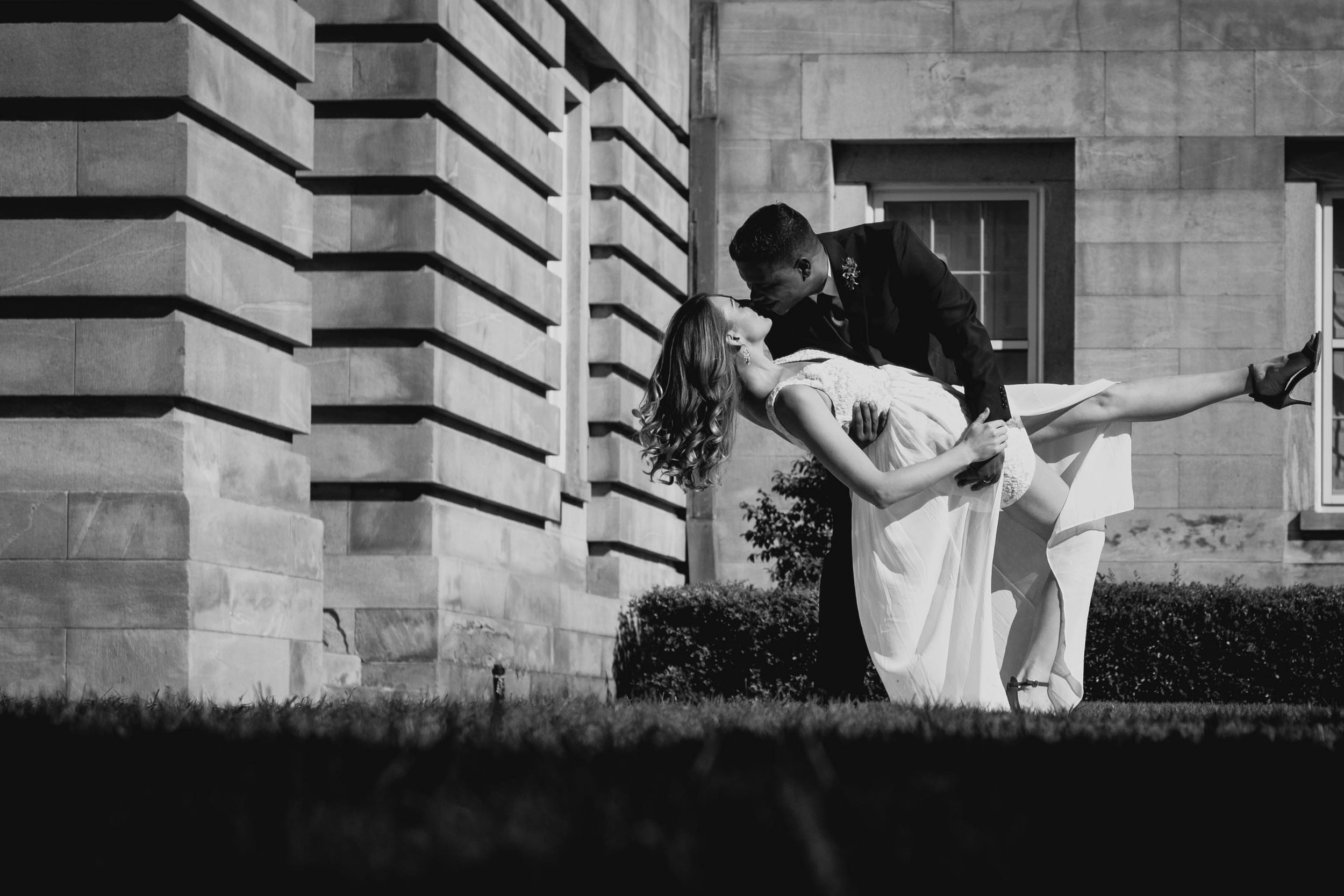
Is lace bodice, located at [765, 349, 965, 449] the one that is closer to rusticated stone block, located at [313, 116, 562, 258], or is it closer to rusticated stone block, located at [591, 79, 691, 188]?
rusticated stone block, located at [313, 116, 562, 258]

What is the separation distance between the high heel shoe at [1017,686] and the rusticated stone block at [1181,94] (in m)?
8.36

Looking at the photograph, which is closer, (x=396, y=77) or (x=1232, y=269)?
(x=396, y=77)

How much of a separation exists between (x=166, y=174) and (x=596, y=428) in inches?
215

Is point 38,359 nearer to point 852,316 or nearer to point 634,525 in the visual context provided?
point 852,316

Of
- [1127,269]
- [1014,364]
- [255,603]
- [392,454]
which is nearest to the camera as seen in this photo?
→ [255,603]

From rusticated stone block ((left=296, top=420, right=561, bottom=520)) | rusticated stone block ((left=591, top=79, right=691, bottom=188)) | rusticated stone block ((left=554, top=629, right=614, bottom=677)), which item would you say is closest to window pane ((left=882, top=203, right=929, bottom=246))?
rusticated stone block ((left=591, top=79, right=691, bottom=188))

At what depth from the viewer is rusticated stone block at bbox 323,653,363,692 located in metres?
8.39

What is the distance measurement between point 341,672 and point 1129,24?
28.9ft

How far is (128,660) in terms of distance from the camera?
22.2ft

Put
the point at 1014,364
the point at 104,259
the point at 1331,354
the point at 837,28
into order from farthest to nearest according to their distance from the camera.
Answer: the point at 1014,364 < the point at 1331,354 < the point at 837,28 < the point at 104,259

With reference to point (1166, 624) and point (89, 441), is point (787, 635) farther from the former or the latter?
point (89, 441)

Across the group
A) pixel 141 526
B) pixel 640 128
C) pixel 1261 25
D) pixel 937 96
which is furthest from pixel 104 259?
pixel 1261 25

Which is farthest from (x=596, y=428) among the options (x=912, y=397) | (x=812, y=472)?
(x=912, y=397)

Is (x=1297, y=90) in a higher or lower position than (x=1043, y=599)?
higher
